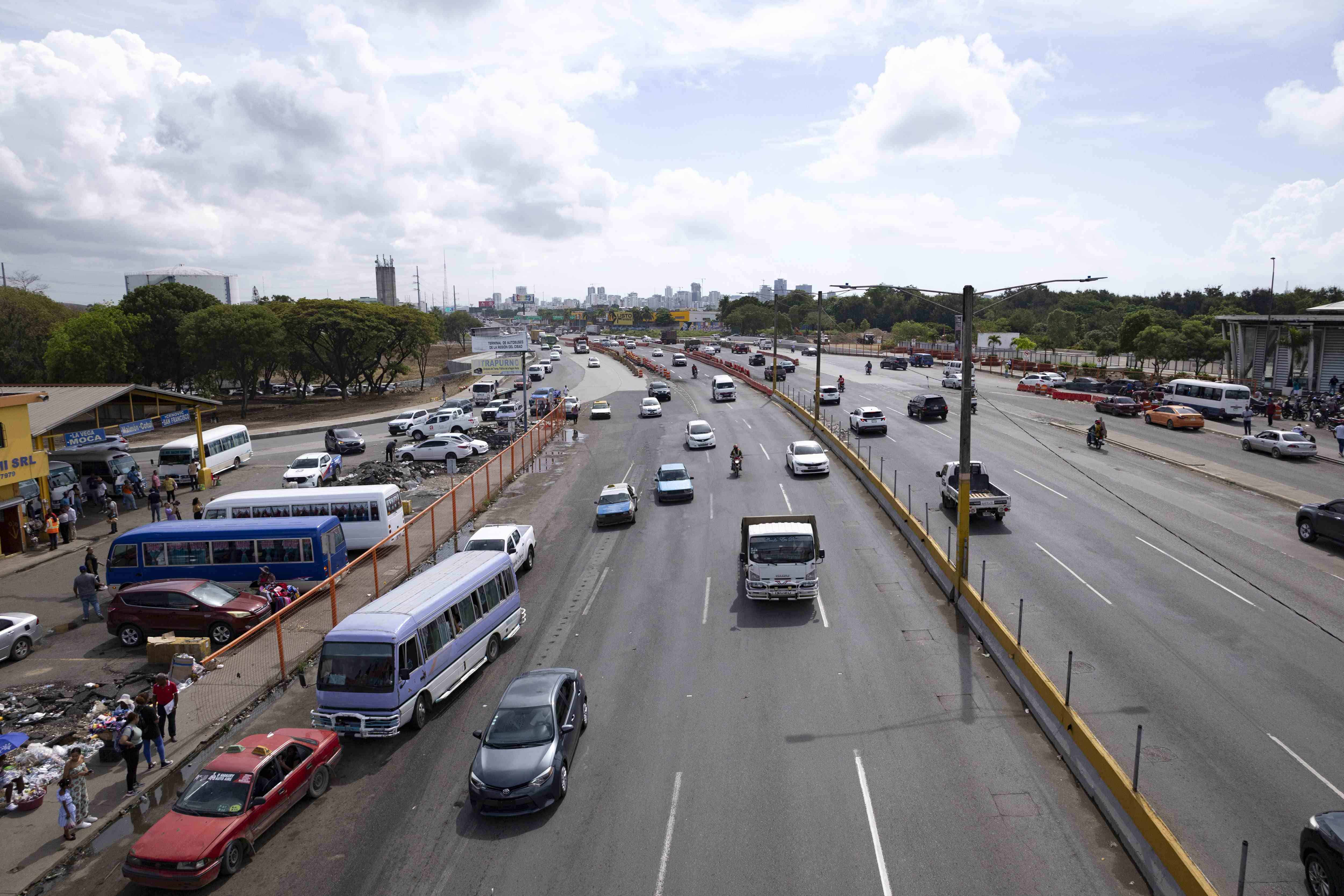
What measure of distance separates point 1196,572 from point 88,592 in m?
32.0

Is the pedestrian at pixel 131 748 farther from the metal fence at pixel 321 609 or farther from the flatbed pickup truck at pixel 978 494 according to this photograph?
the flatbed pickup truck at pixel 978 494

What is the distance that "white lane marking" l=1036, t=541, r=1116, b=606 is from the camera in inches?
821

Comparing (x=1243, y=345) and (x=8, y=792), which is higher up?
(x=1243, y=345)

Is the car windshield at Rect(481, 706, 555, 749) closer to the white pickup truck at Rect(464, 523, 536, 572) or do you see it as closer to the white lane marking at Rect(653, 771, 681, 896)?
the white lane marking at Rect(653, 771, 681, 896)

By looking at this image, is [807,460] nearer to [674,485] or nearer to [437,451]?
[674,485]

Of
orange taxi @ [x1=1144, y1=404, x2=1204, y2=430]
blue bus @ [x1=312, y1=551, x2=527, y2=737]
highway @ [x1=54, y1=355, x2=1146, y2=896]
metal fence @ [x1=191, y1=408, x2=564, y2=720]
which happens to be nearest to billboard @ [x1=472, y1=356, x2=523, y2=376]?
metal fence @ [x1=191, y1=408, x2=564, y2=720]

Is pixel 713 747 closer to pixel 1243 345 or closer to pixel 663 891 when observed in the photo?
pixel 663 891

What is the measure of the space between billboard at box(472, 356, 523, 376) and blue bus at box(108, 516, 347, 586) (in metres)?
48.7

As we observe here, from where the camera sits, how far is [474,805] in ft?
41.2

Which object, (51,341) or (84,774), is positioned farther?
(51,341)

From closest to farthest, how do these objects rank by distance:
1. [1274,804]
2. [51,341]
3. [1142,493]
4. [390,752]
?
[1274,804]
[390,752]
[1142,493]
[51,341]

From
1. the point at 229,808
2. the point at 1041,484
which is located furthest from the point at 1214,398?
the point at 229,808

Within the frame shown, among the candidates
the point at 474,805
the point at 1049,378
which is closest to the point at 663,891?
the point at 474,805

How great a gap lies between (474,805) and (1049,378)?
67714 mm
